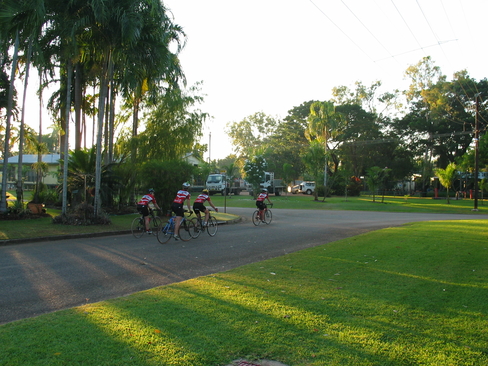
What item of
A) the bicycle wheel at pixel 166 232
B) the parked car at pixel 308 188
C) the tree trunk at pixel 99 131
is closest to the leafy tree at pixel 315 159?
the parked car at pixel 308 188

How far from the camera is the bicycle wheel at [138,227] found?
13630 mm

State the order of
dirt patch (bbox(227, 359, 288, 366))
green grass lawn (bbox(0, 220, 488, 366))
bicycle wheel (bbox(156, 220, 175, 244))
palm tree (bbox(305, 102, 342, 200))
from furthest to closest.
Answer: palm tree (bbox(305, 102, 342, 200)) < bicycle wheel (bbox(156, 220, 175, 244)) < green grass lawn (bbox(0, 220, 488, 366)) < dirt patch (bbox(227, 359, 288, 366))

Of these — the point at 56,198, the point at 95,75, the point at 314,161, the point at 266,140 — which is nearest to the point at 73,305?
the point at 95,75

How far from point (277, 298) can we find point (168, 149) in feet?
63.4

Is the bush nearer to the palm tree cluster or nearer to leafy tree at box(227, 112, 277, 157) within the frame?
the palm tree cluster

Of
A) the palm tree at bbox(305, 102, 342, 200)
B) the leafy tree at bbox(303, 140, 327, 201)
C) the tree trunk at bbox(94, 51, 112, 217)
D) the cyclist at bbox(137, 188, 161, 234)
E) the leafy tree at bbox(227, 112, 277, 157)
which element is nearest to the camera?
the cyclist at bbox(137, 188, 161, 234)

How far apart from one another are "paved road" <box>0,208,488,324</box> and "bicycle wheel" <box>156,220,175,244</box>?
0.66 feet

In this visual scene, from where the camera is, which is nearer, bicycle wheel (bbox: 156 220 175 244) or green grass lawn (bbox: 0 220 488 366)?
green grass lawn (bbox: 0 220 488 366)

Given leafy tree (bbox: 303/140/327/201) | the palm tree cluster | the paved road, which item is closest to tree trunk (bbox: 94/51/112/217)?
the palm tree cluster

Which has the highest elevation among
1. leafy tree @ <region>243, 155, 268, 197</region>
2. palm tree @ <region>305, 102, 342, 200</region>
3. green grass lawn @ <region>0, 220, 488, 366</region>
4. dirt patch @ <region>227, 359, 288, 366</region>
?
palm tree @ <region>305, 102, 342, 200</region>

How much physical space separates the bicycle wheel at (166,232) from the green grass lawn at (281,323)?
16.2 feet

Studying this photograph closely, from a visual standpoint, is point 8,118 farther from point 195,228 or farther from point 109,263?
point 109,263

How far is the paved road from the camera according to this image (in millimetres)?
6328

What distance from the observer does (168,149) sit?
24078 mm
